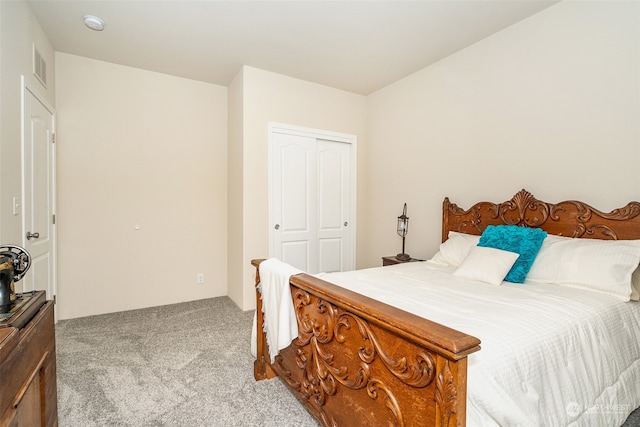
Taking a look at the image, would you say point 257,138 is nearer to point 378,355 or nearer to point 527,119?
point 527,119

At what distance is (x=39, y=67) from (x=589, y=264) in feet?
14.5

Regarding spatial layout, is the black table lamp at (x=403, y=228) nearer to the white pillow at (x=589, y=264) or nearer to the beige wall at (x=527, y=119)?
the beige wall at (x=527, y=119)

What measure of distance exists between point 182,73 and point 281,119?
4.22 feet

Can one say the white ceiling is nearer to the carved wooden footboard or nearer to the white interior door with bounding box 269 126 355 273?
the white interior door with bounding box 269 126 355 273

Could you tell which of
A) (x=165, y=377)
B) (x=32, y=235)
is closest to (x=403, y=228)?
(x=165, y=377)

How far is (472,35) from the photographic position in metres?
2.79

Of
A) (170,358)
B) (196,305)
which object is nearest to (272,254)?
(196,305)

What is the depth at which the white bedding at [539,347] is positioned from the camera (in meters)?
1.07

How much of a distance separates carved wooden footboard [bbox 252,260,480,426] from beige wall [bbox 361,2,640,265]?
2092 millimetres

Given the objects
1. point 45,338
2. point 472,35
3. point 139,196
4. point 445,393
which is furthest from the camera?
point 139,196

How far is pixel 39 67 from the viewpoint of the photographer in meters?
2.62

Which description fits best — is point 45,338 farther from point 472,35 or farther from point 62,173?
point 472,35

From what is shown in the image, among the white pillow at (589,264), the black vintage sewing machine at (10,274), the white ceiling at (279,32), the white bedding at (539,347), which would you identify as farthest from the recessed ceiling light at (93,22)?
the white pillow at (589,264)

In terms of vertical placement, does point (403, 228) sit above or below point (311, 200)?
below
